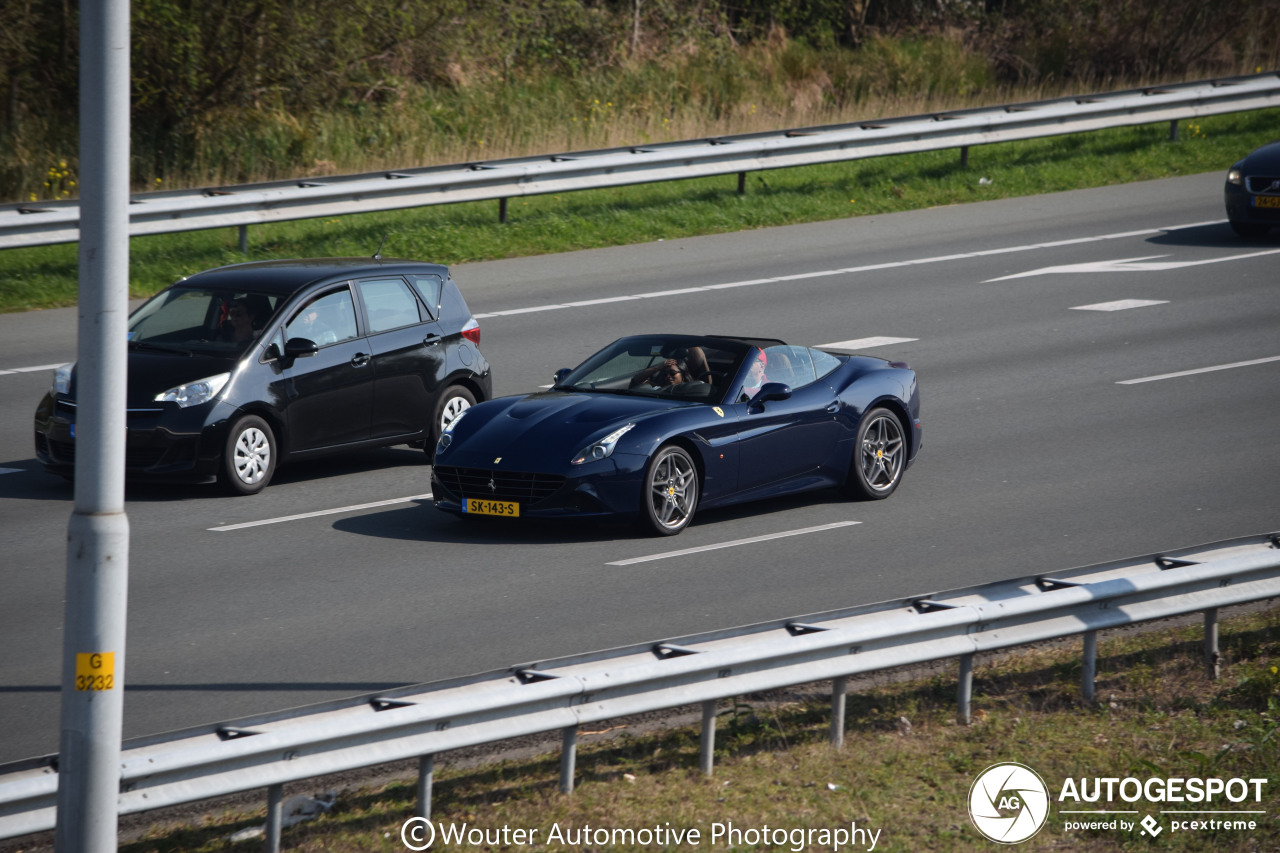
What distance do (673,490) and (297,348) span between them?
3494 mm

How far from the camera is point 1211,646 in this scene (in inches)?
352

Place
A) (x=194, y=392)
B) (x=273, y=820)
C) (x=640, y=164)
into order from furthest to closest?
(x=640, y=164) → (x=194, y=392) → (x=273, y=820)

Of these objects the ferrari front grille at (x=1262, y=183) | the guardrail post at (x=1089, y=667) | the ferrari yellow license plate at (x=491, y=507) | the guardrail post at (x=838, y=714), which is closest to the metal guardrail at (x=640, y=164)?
the ferrari front grille at (x=1262, y=183)

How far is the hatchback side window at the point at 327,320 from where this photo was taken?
13.5 metres

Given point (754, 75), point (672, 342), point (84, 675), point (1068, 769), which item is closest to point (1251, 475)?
point (672, 342)

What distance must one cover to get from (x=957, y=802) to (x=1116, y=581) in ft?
5.70

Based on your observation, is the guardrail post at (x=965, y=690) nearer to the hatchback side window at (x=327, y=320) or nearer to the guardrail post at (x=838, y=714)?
the guardrail post at (x=838, y=714)

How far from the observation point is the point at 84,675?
560 centimetres

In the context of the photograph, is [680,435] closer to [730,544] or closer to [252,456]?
[730,544]

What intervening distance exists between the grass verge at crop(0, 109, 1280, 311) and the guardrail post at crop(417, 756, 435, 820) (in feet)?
44.3

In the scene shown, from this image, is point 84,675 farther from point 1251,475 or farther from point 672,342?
point 1251,475

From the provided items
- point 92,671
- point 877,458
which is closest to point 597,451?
point 877,458

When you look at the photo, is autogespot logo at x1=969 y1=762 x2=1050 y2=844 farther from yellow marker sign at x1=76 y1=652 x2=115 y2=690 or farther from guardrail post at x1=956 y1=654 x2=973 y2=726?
yellow marker sign at x1=76 y1=652 x2=115 y2=690

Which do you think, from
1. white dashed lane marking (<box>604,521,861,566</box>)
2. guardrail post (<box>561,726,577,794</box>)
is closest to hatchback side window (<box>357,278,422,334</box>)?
white dashed lane marking (<box>604,521,861,566</box>)
